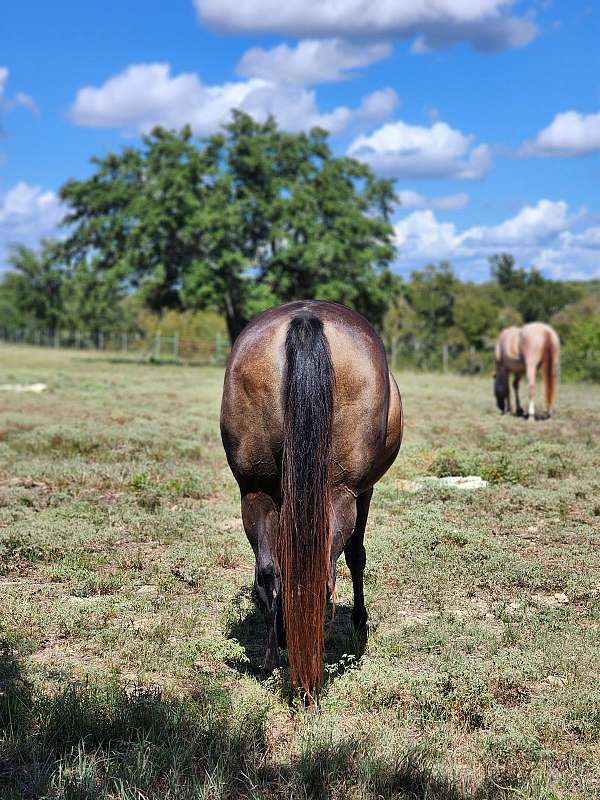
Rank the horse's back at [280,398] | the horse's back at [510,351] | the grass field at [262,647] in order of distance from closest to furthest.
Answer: the grass field at [262,647]
the horse's back at [280,398]
the horse's back at [510,351]

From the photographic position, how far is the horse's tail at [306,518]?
3.62 meters

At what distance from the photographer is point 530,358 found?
15.7m

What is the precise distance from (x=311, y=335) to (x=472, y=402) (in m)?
16.4

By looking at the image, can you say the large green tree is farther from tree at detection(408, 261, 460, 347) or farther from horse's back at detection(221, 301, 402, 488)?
horse's back at detection(221, 301, 402, 488)

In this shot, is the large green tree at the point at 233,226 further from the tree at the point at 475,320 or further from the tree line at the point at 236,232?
the tree at the point at 475,320

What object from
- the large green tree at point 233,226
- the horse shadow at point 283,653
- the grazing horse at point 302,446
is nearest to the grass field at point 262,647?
the horse shadow at point 283,653

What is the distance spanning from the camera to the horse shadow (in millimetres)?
4168

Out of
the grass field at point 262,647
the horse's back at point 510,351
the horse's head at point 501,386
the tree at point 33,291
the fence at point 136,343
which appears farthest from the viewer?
→ the tree at point 33,291

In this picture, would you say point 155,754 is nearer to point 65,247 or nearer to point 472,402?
point 472,402

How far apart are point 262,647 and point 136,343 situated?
172 feet

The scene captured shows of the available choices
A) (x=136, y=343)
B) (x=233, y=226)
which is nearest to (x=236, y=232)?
(x=233, y=226)

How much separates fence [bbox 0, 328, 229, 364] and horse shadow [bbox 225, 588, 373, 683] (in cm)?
3554

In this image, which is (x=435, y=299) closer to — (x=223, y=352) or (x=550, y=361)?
(x=223, y=352)

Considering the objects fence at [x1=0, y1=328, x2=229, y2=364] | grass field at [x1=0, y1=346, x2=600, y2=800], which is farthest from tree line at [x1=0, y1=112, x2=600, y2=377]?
grass field at [x1=0, y1=346, x2=600, y2=800]
